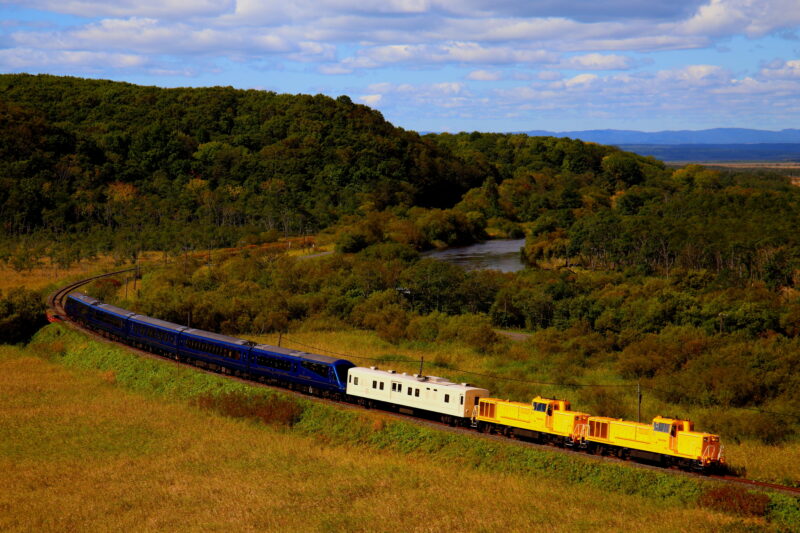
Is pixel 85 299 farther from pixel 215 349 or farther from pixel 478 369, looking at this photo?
pixel 478 369

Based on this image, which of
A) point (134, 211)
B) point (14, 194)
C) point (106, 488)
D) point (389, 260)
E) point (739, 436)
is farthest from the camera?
point (134, 211)

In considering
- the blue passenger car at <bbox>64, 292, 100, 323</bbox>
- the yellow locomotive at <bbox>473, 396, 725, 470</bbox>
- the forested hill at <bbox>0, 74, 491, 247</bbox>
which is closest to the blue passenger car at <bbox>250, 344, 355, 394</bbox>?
the yellow locomotive at <bbox>473, 396, 725, 470</bbox>

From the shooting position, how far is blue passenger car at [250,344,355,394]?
43.9 m

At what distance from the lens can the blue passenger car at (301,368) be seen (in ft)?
144

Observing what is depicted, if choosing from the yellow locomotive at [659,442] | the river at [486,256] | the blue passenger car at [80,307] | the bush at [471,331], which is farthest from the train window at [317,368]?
the river at [486,256]

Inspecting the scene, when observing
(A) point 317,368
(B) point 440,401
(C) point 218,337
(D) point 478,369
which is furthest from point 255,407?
(D) point 478,369

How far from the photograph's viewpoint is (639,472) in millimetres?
32875

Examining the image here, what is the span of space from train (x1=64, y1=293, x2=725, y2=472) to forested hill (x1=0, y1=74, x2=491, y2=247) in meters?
57.7

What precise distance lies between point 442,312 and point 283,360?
82.5 ft

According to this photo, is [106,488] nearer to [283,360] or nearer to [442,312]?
[283,360]

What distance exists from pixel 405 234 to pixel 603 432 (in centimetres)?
8295

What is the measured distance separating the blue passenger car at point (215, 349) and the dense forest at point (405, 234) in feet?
44.2

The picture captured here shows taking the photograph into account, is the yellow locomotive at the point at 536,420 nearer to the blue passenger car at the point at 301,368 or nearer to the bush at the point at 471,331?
the blue passenger car at the point at 301,368

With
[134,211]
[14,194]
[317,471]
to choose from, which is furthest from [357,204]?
[317,471]
